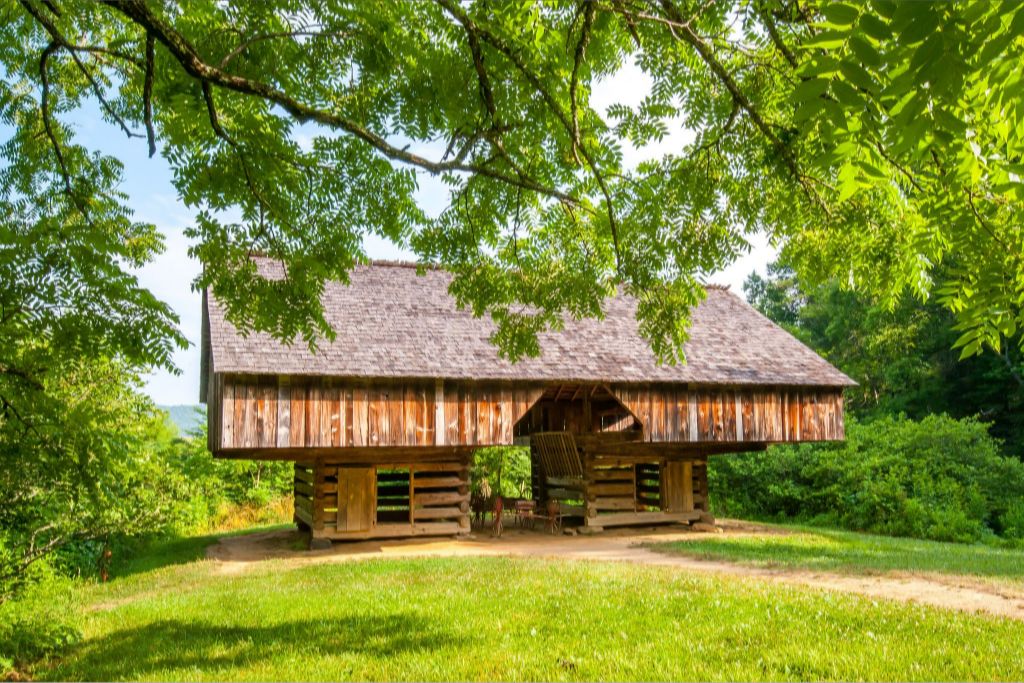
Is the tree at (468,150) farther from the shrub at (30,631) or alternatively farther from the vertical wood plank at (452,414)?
the vertical wood plank at (452,414)

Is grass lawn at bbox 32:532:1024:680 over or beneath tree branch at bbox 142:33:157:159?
beneath

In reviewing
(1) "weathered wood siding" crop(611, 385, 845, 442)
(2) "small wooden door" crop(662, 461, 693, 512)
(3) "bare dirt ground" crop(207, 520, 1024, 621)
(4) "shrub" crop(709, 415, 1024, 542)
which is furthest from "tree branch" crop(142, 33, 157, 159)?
(4) "shrub" crop(709, 415, 1024, 542)

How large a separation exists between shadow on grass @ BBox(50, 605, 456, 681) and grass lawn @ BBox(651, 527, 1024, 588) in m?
6.95

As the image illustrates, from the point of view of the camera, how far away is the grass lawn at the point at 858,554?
11.7 m

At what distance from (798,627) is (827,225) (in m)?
4.13

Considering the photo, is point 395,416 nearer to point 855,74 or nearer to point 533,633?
point 533,633

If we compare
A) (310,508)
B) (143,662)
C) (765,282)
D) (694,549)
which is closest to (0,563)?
(143,662)

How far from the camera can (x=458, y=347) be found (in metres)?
16.3

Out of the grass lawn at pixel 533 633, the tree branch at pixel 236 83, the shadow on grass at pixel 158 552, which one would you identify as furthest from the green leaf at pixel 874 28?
the shadow on grass at pixel 158 552

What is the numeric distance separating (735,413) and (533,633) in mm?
11459

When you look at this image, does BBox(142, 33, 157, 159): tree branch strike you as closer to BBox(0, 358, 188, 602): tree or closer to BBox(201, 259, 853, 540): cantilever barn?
BBox(0, 358, 188, 602): tree

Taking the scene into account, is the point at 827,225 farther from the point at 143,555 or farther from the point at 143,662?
the point at 143,555

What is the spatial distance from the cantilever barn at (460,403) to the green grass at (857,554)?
2.49 metres

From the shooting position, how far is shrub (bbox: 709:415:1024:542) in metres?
18.5
